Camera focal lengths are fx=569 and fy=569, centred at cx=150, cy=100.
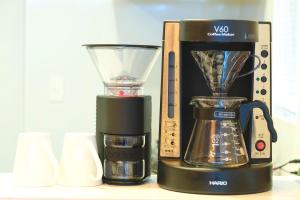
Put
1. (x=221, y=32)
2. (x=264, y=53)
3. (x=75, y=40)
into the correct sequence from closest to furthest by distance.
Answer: (x=221, y=32)
(x=264, y=53)
(x=75, y=40)

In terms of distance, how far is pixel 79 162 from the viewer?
113cm

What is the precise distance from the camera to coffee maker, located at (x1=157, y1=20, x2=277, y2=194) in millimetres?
1116

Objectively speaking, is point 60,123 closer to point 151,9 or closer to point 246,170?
point 151,9

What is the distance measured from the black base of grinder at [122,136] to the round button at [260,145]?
0.78 ft

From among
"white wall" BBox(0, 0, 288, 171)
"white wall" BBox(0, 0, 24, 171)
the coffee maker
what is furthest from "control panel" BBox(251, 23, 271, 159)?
"white wall" BBox(0, 0, 24, 171)

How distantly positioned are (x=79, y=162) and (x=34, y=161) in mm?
88

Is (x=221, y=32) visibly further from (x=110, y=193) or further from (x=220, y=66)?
(x=110, y=193)

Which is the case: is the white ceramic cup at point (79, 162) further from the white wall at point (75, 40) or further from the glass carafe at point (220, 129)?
the white wall at point (75, 40)

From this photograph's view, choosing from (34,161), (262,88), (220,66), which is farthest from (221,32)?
(34,161)

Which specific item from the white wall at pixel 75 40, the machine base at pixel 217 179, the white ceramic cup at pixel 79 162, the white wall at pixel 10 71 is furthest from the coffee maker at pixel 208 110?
the white wall at pixel 10 71

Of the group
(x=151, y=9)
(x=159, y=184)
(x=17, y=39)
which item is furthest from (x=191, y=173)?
(x=17, y=39)

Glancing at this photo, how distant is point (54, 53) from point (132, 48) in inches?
57.5

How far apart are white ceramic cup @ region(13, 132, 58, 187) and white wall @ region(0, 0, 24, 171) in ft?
5.14

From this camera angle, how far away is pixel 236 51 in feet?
3.79
